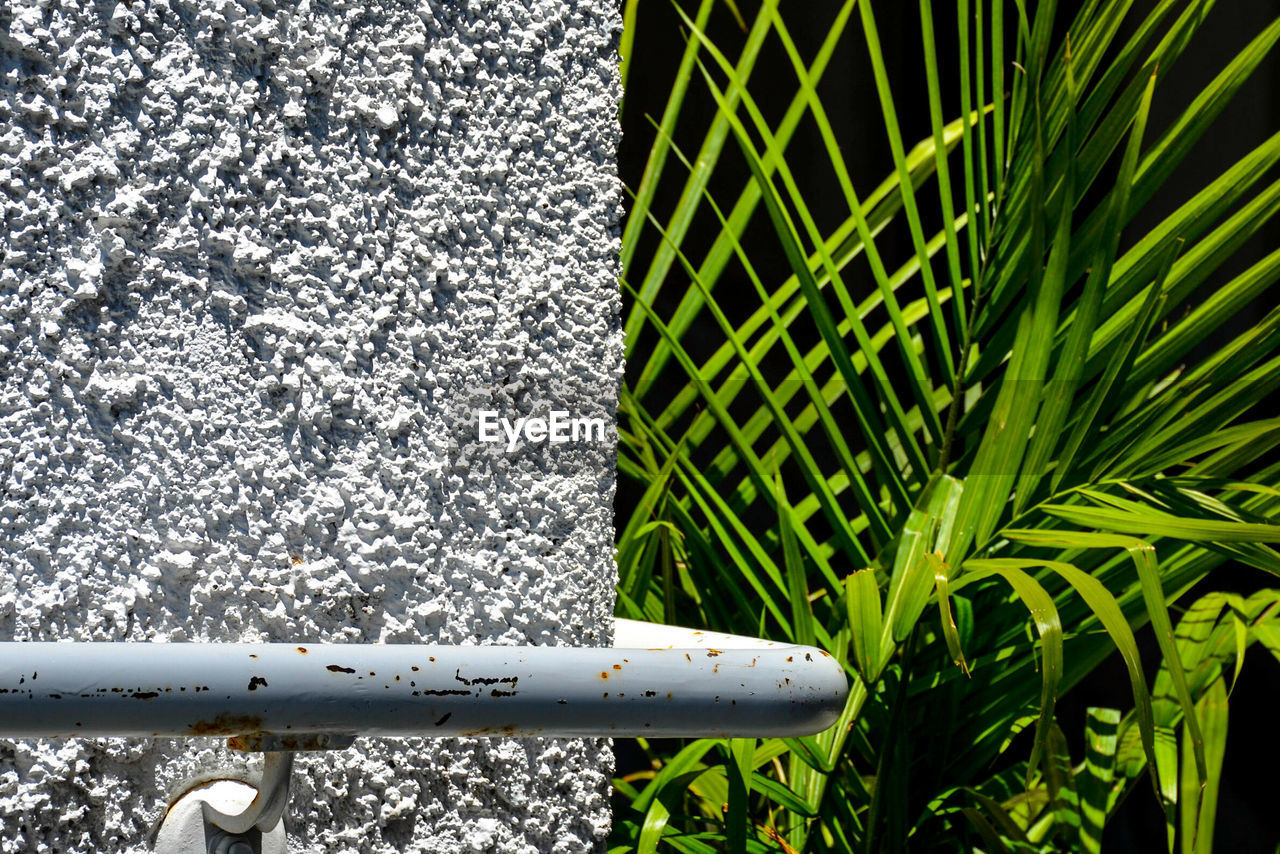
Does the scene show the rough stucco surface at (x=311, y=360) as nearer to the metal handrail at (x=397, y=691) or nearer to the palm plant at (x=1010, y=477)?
the metal handrail at (x=397, y=691)

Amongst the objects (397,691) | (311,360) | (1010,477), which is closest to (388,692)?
(397,691)

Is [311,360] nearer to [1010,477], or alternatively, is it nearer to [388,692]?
[388,692]

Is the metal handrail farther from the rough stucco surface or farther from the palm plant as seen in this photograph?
the palm plant

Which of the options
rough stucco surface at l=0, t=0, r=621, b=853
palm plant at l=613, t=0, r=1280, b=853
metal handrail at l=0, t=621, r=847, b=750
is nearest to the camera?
metal handrail at l=0, t=621, r=847, b=750

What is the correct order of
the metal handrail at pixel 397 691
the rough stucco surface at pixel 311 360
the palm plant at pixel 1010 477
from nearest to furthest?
the metal handrail at pixel 397 691 → the rough stucco surface at pixel 311 360 → the palm plant at pixel 1010 477

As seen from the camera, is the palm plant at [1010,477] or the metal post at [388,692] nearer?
the metal post at [388,692]

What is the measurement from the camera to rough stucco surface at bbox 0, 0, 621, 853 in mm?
369

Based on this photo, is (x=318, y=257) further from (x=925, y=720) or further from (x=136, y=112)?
(x=925, y=720)

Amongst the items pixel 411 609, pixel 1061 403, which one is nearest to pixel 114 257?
pixel 411 609

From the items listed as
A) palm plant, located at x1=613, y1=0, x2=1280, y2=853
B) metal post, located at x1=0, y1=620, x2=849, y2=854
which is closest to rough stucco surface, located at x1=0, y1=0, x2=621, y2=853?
metal post, located at x1=0, y1=620, x2=849, y2=854

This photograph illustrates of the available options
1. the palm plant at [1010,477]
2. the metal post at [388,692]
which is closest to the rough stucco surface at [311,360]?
the metal post at [388,692]

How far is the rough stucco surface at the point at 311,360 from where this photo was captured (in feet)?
1.21

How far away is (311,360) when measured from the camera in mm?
401

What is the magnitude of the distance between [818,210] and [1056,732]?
3.99ft
